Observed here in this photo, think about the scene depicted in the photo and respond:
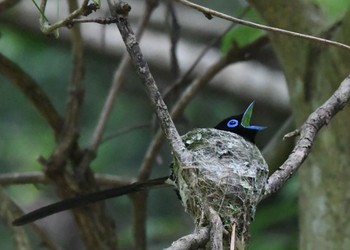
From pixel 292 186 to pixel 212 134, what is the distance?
1.41m

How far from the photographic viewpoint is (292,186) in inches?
161

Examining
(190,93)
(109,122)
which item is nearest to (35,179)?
(190,93)

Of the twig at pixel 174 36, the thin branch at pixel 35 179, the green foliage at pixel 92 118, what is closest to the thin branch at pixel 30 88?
the thin branch at pixel 35 179

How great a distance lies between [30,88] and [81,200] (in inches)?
32.4

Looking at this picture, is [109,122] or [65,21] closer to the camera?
Result: [65,21]

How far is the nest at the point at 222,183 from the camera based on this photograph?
1.99 m

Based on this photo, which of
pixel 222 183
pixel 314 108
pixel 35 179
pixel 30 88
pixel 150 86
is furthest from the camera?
pixel 35 179

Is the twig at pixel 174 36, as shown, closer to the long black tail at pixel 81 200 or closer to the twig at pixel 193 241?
the long black tail at pixel 81 200

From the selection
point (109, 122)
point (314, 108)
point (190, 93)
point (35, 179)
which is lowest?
point (314, 108)

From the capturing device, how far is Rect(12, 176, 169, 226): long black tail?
8.55 ft

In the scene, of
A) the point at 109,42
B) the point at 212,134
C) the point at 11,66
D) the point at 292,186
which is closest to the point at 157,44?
the point at 109,42

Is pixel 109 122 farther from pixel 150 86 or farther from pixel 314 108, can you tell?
pixel 150 86

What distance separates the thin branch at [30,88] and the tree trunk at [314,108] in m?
0.88

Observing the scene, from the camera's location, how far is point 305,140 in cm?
198
